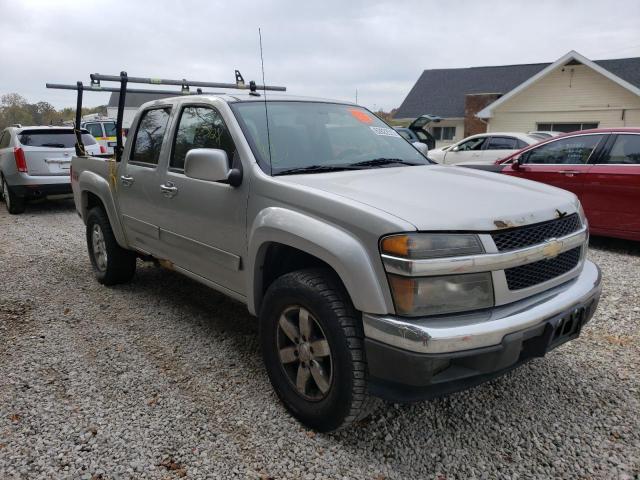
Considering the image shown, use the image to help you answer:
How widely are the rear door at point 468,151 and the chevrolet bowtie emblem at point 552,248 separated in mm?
10416

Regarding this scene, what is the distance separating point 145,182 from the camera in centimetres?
400

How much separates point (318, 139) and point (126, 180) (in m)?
1.92

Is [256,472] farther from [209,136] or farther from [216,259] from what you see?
[209,136]

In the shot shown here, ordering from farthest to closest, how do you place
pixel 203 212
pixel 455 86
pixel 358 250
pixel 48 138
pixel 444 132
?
pixel 455 86, pixel 444 132, pixel 48 138, pixel 203 212, pixel 358 250

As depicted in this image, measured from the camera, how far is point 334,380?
2.40 metres

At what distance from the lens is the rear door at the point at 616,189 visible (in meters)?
5.88

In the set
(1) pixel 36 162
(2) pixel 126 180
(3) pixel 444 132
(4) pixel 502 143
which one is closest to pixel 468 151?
(4) pixel 502 143

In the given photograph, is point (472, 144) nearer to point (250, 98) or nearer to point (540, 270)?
point (250, 98)

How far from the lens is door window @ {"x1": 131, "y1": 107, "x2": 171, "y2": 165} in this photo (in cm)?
396

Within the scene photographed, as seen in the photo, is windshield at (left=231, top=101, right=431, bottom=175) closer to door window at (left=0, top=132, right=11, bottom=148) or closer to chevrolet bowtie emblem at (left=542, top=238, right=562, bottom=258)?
chevrolet bowtie emblem at (left=542, top=238, right=562, bottom=258)

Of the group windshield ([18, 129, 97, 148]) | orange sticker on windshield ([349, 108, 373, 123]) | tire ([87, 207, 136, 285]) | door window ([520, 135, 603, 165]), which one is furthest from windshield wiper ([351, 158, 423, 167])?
windshield ([18, 129, 97, 148])

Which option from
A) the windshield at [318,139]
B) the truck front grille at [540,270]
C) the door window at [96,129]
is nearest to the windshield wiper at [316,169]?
the windshield at [318,139]

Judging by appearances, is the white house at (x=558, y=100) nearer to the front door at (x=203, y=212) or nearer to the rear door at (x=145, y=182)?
the rear door at (x=145, y=182)

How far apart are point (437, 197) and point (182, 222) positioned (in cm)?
191
